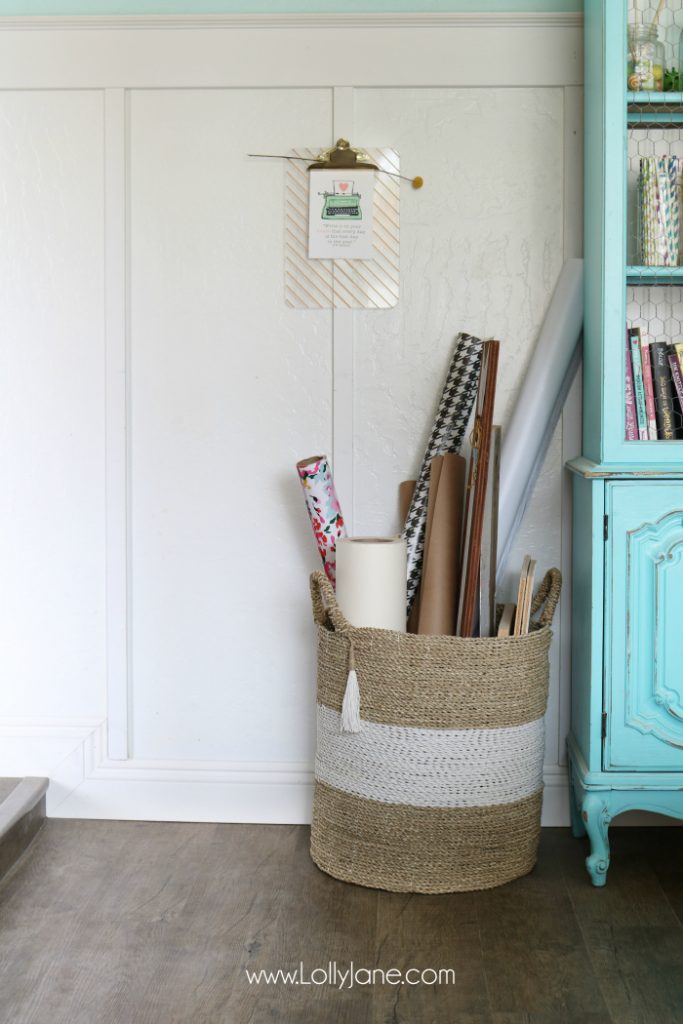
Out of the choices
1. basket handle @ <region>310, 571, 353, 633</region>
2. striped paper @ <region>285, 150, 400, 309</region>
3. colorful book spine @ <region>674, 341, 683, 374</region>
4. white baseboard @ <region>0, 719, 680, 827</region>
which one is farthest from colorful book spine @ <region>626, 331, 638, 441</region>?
white baseboard @ <region>0, 719, 680, 827</region>

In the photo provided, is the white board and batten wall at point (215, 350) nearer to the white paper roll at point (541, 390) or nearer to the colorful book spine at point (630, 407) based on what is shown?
the white paper roll at point (541, 390)

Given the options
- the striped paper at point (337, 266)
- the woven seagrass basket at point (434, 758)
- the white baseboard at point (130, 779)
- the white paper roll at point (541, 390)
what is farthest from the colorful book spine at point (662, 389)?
the white baseboard at point (130, 779)

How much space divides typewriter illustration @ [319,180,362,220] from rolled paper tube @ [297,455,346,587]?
0.62 m

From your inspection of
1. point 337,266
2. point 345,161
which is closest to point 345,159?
point 345,161

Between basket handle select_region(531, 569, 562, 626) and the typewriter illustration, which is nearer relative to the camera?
basket handle select_region(531, 569, 562, 626)

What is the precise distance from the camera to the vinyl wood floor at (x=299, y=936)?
192 centimetres

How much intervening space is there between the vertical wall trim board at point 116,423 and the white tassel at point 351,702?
0.74 meters

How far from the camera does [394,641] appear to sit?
237 cm

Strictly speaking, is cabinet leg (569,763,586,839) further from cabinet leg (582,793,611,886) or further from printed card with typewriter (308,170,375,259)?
printed card with typewriter (308,170,375,259)

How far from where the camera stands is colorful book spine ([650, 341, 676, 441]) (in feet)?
7.98

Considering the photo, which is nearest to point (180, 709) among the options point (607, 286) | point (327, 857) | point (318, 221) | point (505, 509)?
point (327, 857)

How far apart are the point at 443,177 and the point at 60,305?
105cm

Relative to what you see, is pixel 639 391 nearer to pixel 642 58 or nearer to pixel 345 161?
pixel 642 58

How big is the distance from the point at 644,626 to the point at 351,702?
27.2 inches
